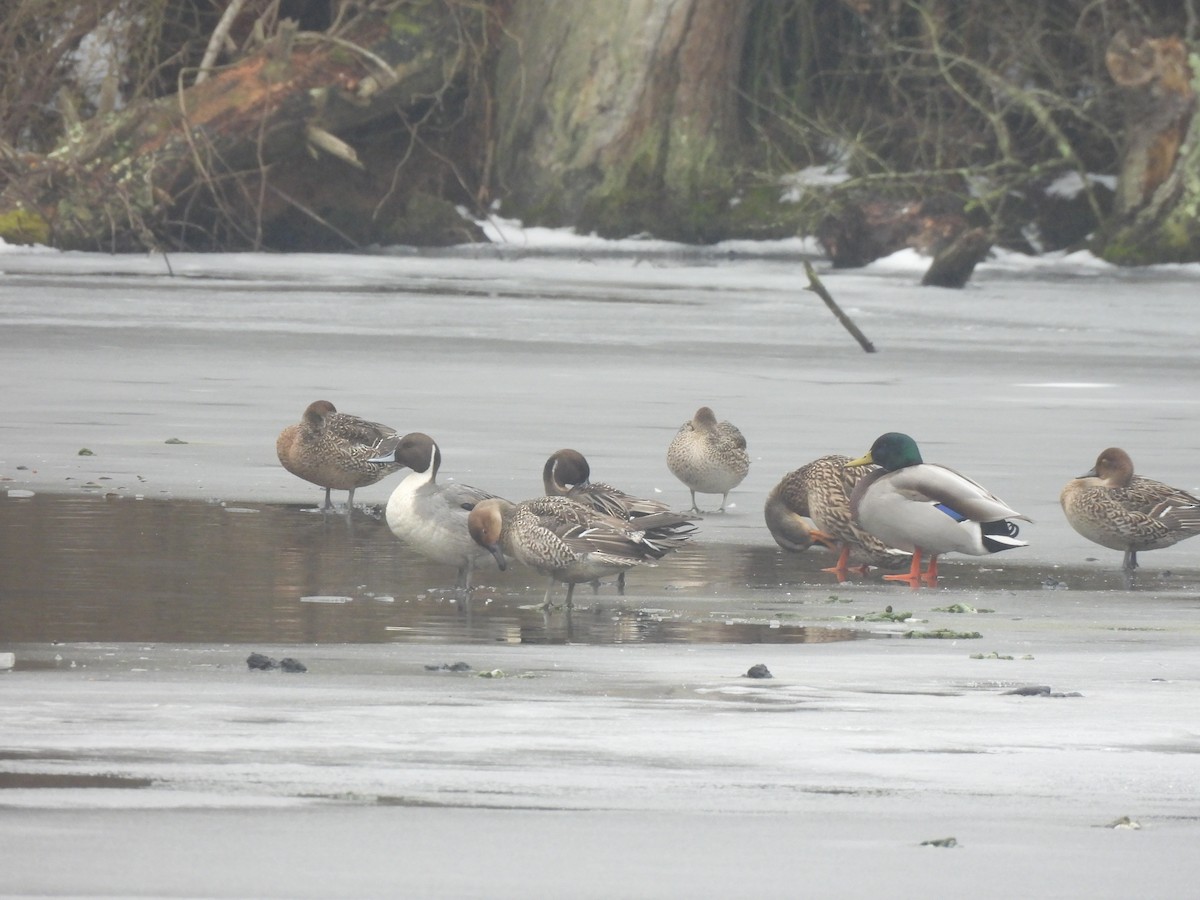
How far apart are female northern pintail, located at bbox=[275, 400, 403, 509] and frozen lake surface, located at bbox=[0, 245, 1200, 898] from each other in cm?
19

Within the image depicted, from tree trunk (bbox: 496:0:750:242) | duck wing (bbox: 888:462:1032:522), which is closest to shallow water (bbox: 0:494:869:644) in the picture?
duck wing (bbox: 888:462:1032:522)

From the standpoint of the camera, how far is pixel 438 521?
8.30 metres

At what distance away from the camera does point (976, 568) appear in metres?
9.34

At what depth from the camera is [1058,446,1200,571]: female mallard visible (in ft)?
29.6

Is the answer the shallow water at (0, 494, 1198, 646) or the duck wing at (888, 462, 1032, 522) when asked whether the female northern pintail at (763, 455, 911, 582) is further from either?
the duck wing at (888, 462, 1032, 522)

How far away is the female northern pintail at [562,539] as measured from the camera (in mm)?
7902

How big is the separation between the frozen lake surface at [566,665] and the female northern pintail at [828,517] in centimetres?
15

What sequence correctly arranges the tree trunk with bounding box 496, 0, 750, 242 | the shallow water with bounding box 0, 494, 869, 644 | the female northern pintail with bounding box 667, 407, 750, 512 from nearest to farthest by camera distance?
the shallow water with bounding box 0, 494, 869, 644
the female northern pintail with bounding box 667, 407, 750, 512
the tree trunk with bounding box 496, 0, 750, 242

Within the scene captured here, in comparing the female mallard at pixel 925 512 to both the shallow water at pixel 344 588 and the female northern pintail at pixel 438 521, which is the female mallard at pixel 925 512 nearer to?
the shallow water at pixel 344 588

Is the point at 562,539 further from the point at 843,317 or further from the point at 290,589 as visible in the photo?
the point at 843,317

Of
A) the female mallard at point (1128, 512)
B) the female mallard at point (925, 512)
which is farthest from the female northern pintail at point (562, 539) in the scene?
the female mallard at point (1128, 512)

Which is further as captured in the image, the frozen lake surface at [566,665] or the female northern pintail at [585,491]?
the female northern pintail at [585,491]

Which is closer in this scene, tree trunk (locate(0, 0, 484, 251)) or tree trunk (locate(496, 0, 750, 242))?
tree trunk (locate(0, 0, 484, 251))

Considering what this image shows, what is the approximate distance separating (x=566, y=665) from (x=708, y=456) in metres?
3.86
